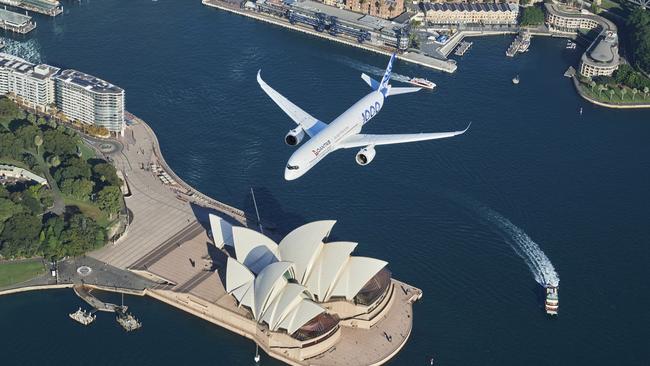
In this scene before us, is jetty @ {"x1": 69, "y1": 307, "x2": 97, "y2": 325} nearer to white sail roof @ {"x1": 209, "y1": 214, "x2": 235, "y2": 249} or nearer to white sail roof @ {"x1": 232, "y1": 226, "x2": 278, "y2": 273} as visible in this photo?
white sail roof @ {"x1": 209, "y1": 214, "x2": 235, "y2": 249}

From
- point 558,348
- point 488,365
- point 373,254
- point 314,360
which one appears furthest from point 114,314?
point 558,348

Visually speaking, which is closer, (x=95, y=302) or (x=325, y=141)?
(x=95, y=302)

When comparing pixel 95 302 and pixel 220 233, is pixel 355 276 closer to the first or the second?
pixel 220 233

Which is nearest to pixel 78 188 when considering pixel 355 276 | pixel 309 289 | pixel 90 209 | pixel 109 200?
A: pixel 90 209

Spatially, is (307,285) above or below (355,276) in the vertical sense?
below

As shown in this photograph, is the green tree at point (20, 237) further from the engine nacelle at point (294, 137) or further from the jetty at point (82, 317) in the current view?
the engine nacelle at point (294, 137)

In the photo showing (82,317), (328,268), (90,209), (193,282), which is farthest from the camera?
(90,209)

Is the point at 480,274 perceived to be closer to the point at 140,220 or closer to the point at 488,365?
the point at 488,365

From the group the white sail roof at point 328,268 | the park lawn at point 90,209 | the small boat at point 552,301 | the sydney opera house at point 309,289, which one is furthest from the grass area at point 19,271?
the small boat at point 552,301
